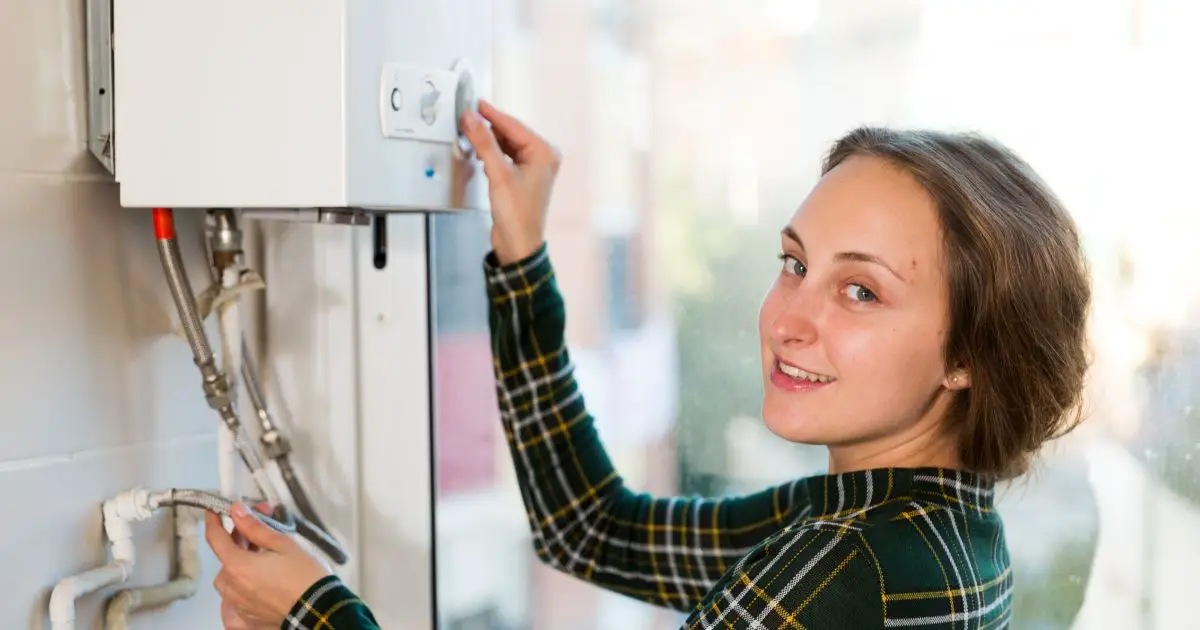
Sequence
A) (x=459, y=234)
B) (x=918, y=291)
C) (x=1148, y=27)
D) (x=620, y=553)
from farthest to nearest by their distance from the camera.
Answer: (x=459, y=234) → (x=620, y=553) → (x=1148, y=27) → (x=918, y=291)

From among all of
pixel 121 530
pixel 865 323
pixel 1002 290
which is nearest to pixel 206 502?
pixel 121 530

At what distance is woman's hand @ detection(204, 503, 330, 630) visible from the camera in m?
1.11

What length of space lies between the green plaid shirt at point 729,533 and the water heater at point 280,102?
26cm

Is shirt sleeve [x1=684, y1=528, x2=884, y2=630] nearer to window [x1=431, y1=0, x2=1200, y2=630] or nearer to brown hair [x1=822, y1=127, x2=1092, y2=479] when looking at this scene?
brown hair [x1=822, y1=127, x2=1092, y2=479]

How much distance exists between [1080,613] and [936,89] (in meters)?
0.58

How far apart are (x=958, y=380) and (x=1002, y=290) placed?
89 millimetres

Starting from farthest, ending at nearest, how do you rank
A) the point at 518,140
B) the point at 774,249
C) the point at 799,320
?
the point at 774,249
the point at 518,140
the point at 799,320

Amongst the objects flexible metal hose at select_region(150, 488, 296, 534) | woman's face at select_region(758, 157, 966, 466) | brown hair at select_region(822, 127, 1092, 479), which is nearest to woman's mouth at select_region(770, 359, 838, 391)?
woman's face at select_region(758, 157, 966, 466)

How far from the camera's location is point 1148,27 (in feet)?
3.98

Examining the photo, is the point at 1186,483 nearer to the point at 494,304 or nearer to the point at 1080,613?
the point at 1080,613

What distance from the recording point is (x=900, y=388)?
1036 mm

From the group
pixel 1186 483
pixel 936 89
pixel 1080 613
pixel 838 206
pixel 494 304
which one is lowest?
pixel 1080 613

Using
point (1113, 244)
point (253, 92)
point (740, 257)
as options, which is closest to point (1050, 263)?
point (1113, 244)

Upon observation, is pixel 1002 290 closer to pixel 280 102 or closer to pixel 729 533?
pixel 729 533
